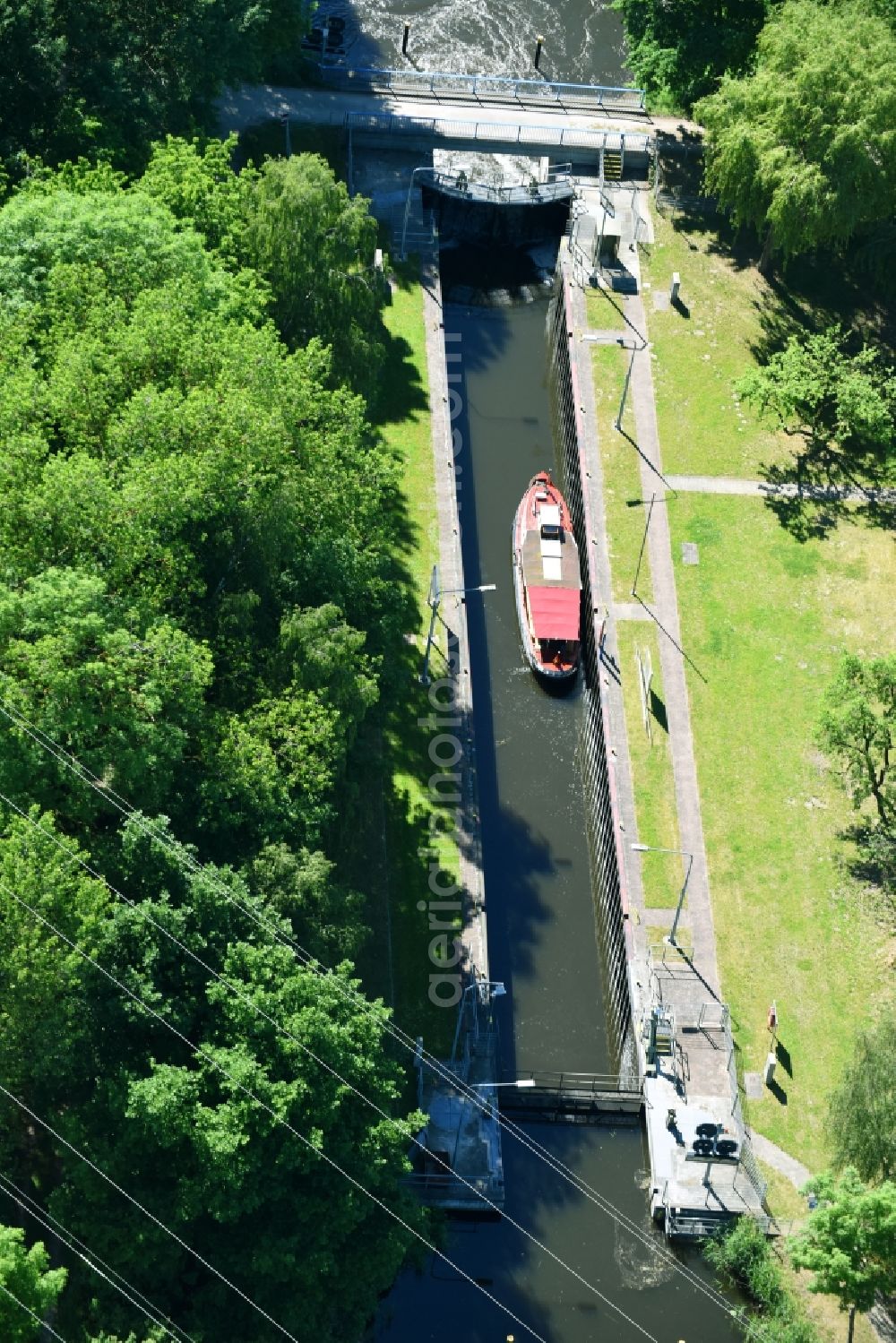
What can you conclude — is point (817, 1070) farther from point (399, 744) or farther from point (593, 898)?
point (399, 744)

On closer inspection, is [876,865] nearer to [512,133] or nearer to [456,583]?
[456,583]

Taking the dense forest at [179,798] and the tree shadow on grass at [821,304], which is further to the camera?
the tree shadow on grass at [821,304]

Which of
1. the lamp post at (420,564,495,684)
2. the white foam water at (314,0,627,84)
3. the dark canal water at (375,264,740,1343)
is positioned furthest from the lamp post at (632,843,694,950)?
the white foam water at (314,0,627,84)

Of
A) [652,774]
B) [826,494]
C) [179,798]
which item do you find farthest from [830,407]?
[179,798]

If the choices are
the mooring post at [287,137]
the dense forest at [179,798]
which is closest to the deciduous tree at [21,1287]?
the dense forest at [179,798]

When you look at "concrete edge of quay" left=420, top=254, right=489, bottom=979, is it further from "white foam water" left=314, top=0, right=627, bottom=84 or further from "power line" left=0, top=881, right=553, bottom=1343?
"white foam water" left=314, top=0, right=627, bottom=84

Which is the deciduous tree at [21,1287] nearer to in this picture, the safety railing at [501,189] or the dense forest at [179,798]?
the dense forest at [179,798]
